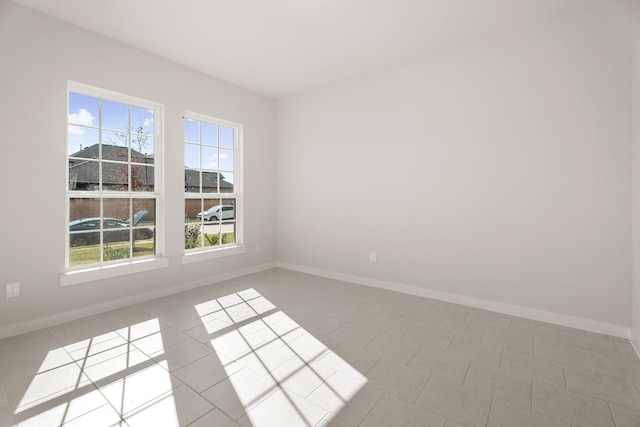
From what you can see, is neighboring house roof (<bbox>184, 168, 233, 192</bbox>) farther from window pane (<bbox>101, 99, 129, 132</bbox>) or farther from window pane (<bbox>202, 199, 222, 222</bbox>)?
window pane (<bbox>101, 99, 129, 132</bbox>)

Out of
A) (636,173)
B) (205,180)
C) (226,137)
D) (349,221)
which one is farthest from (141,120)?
(636,173)

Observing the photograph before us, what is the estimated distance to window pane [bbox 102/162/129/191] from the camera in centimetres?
334

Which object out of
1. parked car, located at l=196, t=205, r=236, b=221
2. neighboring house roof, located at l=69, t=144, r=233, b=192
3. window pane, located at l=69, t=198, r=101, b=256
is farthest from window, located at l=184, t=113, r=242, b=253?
window pane, located at l=69, t=198, r=101, b=256

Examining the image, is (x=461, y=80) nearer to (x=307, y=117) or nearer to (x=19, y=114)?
(x=307, y=117)

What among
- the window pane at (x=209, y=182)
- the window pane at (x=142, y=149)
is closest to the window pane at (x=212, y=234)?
the window pane at (x=209, y=182)

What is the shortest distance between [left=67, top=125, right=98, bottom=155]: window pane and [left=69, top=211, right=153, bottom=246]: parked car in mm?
697

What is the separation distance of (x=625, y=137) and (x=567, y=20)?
121cm

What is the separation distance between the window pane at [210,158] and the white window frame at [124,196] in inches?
25.8

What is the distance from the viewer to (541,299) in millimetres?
2988

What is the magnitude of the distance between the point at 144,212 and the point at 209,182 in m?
0.99

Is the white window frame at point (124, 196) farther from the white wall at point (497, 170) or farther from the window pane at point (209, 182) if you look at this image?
the white wall at point (497, 170)

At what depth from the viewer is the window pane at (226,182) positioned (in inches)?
180

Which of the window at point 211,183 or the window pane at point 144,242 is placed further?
the window at point 211,183

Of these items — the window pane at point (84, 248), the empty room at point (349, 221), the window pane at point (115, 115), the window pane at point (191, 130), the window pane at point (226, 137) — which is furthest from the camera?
the window pane at point (226, 137)
